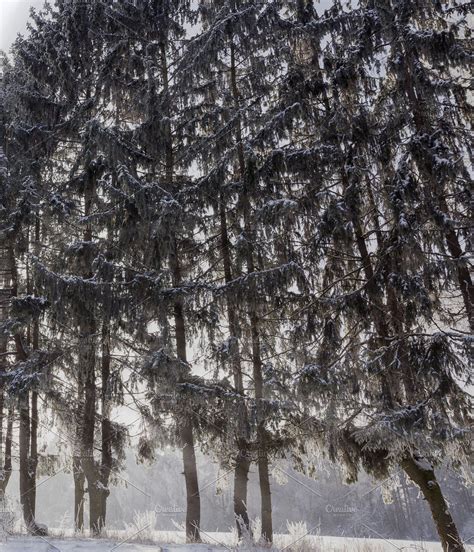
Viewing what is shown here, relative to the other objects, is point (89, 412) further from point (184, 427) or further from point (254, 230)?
point (254, 230)

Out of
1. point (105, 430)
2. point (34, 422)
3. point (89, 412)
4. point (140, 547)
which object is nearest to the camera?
point (140, 547)

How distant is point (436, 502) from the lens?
7074 millimetres

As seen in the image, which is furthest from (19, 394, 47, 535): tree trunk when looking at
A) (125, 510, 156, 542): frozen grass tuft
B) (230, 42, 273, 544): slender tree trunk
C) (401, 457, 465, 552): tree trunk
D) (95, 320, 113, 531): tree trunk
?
(401, 457, 465, 552): tree trunk

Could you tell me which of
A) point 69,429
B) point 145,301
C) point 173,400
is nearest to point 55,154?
point 145,301

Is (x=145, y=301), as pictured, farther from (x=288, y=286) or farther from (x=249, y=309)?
(x=288, y=286)

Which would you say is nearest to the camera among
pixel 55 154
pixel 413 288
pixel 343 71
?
pixel 413 288

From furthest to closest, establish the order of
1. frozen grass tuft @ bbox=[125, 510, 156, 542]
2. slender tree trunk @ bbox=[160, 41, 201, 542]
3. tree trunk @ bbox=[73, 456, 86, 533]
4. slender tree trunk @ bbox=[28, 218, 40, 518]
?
tree trunk @ bbox=[73, 456, 86, 533]
slender tree trunk @ bbox=[28, 218, 40, 518]
slender tree trunk @ bbox=[160, 41, 201, 542]
frozen grass tuft @ bbox=[125, 510, 156, 542]

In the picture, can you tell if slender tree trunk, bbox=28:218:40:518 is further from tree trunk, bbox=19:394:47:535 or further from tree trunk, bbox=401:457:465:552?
tree trunk, bbox=401:457:465:552

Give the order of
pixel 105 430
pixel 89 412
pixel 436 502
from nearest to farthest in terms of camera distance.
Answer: pixel 436 502
pixel 89 412
pixel 105 430

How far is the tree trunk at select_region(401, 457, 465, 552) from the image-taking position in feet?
21.6

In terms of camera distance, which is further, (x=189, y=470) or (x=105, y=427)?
(x=105, y=427)

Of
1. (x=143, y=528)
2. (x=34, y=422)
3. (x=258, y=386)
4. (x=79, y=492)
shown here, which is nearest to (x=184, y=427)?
(x=258, y=386)

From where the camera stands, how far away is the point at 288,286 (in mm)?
8609

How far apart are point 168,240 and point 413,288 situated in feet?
16.4
